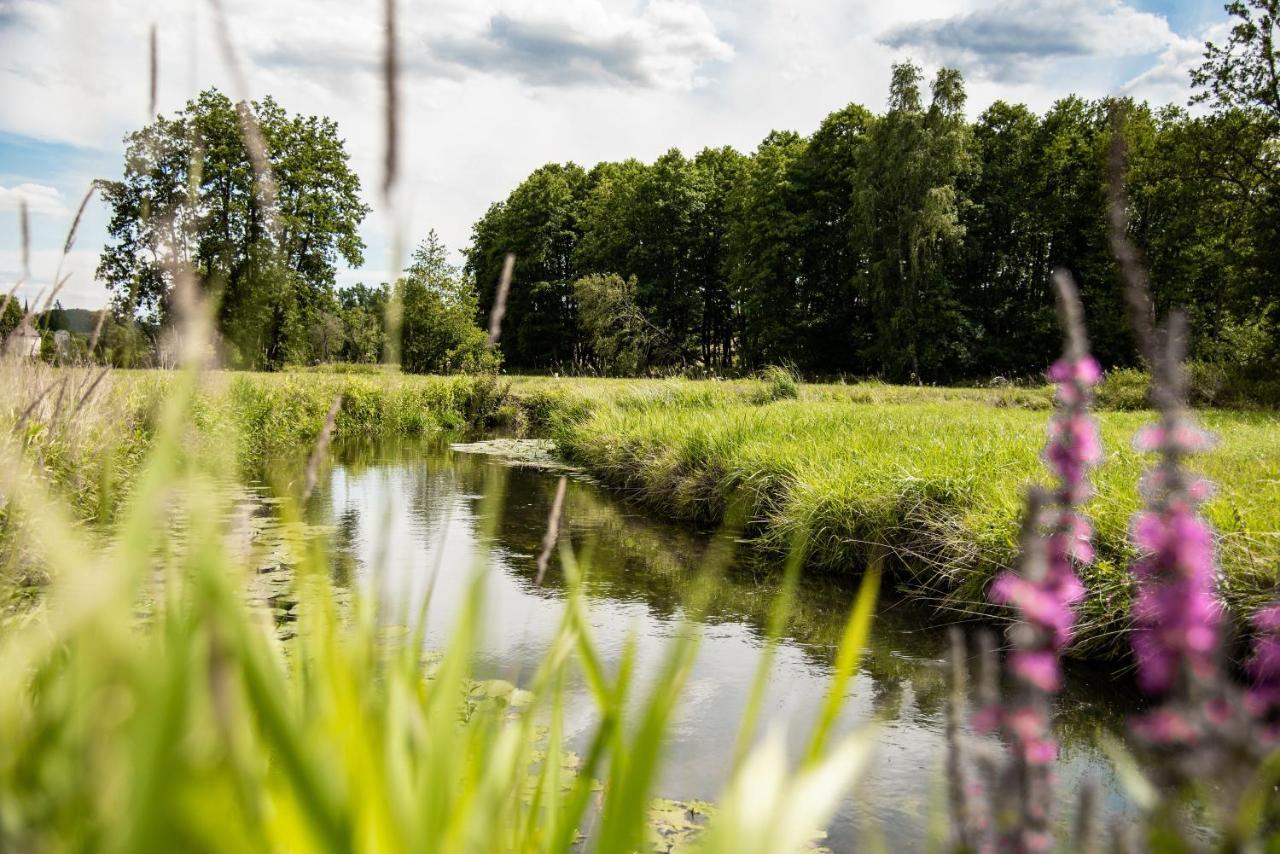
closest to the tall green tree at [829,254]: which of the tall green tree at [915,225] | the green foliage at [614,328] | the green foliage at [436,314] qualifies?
the tall green tree at [915,225]

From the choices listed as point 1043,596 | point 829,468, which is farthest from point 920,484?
point 1043,596

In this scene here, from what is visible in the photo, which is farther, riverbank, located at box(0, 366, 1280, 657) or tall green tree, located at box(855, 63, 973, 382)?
tall green tree, located at box(855, 63, 973, 382)

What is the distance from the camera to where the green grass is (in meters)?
5.22

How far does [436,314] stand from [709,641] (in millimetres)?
26813

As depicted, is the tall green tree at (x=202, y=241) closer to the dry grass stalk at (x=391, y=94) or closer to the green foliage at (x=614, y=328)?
the dry grass stalk at (x=391, y=94)

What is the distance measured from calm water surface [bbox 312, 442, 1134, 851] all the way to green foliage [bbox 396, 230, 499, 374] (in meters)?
20.6

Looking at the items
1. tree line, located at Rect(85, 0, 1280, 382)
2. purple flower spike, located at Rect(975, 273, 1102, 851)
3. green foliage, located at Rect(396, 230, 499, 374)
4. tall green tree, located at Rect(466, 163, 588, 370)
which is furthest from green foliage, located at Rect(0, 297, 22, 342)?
tall green tree, located at Rect(466, 163, 588, 370)

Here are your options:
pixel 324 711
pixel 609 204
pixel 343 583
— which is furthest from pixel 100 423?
pixel 609 204

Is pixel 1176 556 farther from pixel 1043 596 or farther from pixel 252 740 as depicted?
pixel 252 740

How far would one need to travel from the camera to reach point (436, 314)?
30.9 m

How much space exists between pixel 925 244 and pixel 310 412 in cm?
2600

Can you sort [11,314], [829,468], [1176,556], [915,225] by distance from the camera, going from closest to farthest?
[1176,556], [11,314], [829,468], [915,225]

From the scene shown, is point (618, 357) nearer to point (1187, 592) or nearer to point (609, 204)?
point (609, 204)

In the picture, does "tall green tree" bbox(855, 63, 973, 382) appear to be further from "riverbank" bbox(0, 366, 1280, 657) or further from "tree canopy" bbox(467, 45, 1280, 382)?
"riverbank" bbox(0, 366, 1280, 657)
